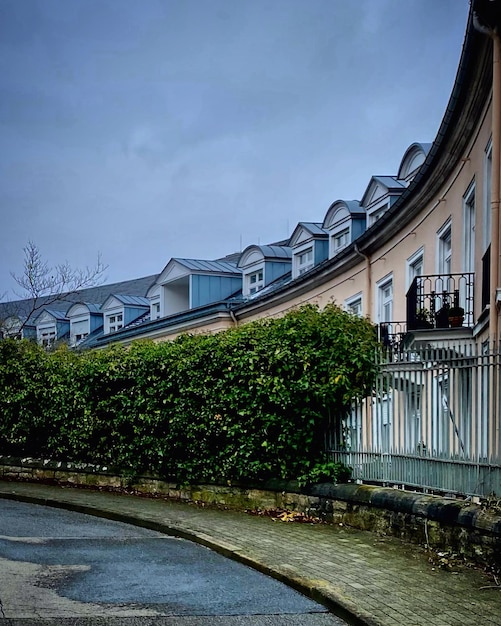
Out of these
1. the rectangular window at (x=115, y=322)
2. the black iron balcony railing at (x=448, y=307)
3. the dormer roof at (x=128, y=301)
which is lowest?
the black iron balcony railing at (x=448, y=307)

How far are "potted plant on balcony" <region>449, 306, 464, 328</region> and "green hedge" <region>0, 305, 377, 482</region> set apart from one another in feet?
13.7

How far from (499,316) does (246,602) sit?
7.65m

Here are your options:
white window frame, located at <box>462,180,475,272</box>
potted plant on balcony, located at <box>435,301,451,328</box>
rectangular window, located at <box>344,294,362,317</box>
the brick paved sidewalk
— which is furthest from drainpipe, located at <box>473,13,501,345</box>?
rectangular window, located at <box>344,294,362,317</box>

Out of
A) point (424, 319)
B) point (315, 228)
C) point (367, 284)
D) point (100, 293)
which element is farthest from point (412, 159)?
point (100, 293)

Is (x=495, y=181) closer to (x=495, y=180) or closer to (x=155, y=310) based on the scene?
(x=495, y=180)

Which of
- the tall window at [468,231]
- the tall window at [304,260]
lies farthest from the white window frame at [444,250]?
the tall window at [304,260]

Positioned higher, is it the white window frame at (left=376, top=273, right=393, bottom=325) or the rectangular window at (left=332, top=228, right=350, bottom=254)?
the rectangular window at (left=332, top=228, right=350, bottom=254)

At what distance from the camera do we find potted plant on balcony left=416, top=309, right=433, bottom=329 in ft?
61.0

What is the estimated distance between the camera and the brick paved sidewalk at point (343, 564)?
7.30m

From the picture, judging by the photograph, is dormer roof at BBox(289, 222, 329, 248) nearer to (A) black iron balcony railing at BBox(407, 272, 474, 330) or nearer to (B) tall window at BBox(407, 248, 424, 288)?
(B) tall window at BBox(407, 248, 424, 288)

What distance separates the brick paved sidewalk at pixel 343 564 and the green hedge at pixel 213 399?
1032 mm

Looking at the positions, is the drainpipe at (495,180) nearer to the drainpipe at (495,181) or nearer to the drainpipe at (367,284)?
the drainpipe at (495,181)

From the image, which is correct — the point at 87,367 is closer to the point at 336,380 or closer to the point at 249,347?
the point at 249,347

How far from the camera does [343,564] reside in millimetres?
9242
